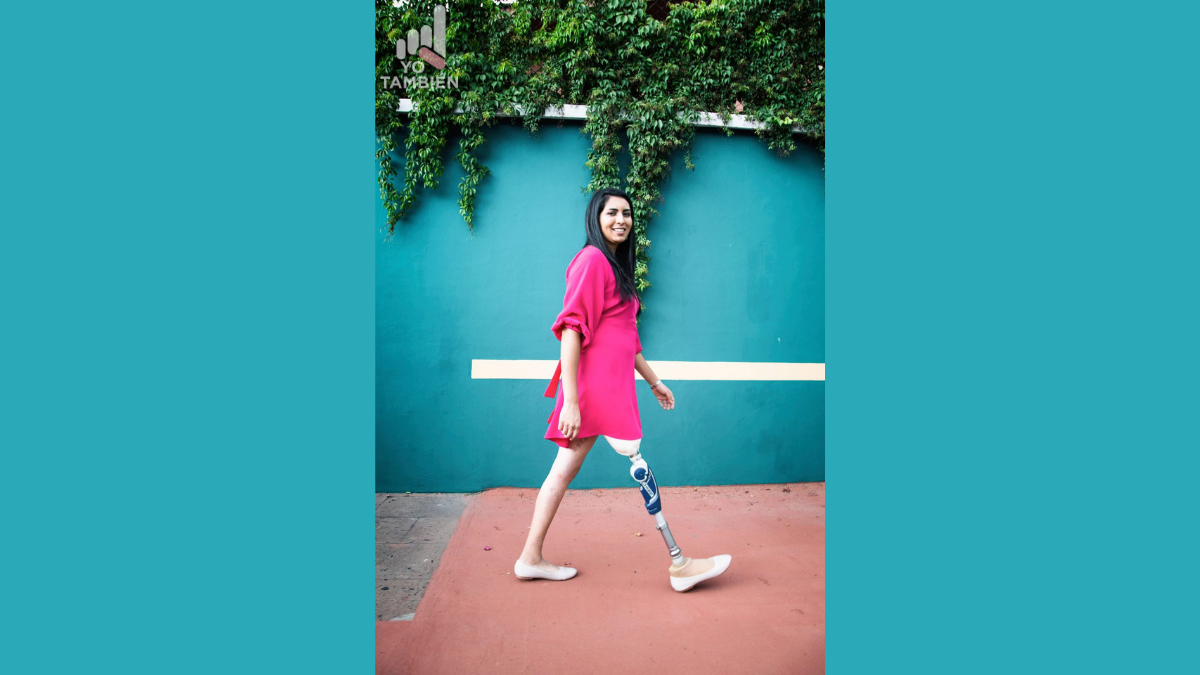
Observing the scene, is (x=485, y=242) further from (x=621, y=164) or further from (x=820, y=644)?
(x=820, y=644)

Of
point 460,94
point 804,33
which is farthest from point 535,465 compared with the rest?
point 804,33

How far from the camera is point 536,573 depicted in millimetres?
2643

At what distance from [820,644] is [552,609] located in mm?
1039

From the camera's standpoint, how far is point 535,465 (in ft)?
13.2

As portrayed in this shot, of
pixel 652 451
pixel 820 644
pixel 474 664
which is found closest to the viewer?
pixel 474 664

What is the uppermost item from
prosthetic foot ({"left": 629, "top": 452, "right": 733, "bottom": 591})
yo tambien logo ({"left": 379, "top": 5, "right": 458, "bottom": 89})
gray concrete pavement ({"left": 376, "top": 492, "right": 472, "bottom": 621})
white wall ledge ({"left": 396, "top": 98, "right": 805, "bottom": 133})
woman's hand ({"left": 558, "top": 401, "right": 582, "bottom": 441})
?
yo tambien logo ({"left": 379, "top": 5, "right": 458, "bottom": 89})

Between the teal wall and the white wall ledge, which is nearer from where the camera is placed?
the white wall ledge

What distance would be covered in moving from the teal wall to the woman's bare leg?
4.61 ft

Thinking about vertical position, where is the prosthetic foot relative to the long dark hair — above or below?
below

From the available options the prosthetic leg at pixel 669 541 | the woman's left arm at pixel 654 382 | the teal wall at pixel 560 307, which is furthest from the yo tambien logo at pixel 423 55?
the prosthetic leg at pixel 669 541

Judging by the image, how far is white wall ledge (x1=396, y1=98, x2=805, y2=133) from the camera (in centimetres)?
382

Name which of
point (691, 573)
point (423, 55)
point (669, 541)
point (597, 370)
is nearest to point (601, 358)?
point (597, 370)

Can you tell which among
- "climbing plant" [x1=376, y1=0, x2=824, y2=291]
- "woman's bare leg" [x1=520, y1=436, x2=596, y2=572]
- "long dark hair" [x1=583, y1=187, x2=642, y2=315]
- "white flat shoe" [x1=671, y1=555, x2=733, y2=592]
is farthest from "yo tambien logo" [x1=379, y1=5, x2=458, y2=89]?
"white flat shoe" [x1=671, y1=555, x2=733, y2=592]

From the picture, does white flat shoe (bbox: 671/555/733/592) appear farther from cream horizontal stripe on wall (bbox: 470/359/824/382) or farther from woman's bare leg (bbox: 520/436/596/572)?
cream horizontal stripe on wall (bbox: 470/359/824/382)
